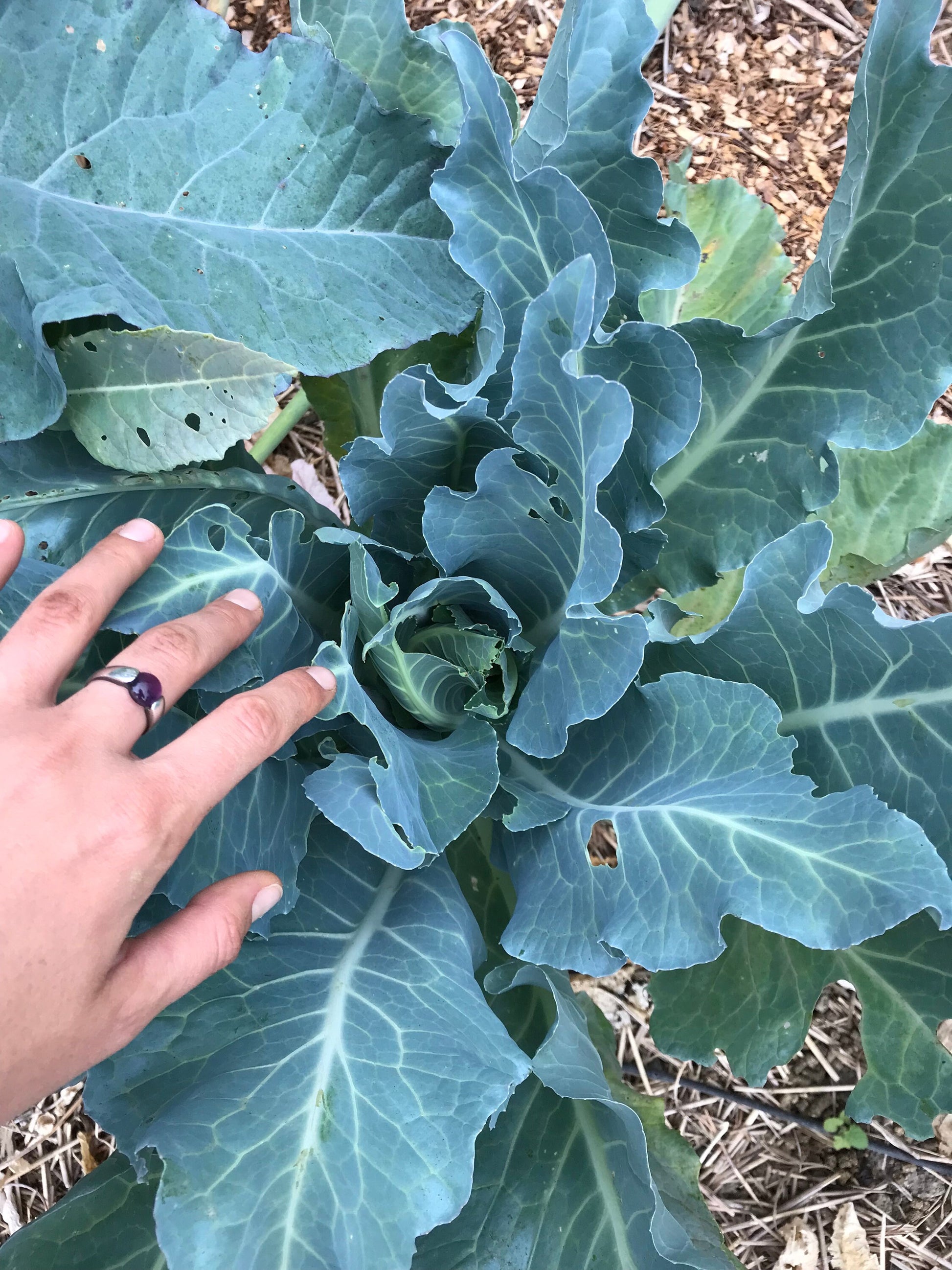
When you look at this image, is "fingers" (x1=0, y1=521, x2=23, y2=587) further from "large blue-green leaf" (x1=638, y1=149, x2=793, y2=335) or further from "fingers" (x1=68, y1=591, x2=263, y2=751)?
"large blue-green leaf" (x1=638, y1=149, x2=793, y2=335)

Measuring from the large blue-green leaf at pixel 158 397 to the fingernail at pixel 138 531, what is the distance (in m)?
0.13

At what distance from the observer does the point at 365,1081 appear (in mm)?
953

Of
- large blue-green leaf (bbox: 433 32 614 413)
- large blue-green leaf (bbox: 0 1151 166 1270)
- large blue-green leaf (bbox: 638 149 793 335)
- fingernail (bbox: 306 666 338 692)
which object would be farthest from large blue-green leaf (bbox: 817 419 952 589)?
large blue-green leaf (bbox: 0 1151 166 1270)

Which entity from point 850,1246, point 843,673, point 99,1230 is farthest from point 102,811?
point 850,1246

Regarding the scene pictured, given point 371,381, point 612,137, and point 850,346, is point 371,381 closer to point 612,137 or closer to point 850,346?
point 612,137

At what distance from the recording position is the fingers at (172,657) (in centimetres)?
80

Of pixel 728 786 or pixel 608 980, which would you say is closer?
pixel 728 786

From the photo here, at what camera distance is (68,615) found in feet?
2.76

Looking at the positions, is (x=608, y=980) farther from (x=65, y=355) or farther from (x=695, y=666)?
(x=65, y=355)

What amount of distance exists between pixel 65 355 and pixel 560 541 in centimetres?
61

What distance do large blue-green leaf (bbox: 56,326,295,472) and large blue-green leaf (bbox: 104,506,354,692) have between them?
111mm

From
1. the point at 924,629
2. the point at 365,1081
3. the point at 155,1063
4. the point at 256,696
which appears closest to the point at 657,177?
the point at 924,629

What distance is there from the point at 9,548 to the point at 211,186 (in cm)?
47

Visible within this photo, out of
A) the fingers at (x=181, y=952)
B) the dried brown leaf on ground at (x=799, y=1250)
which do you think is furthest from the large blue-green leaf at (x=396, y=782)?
the dried brown leaf on ground at (x=799, y=1250)
